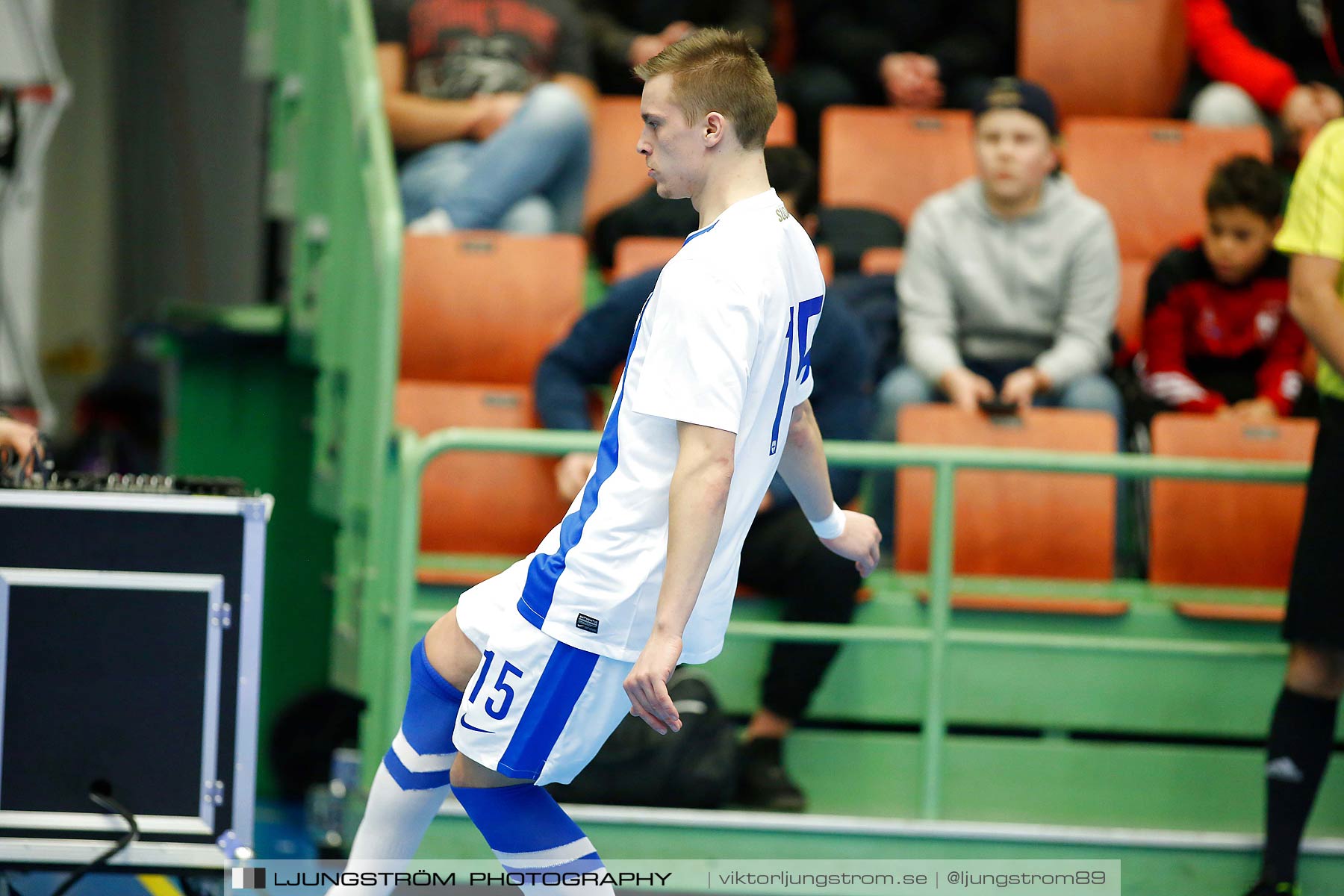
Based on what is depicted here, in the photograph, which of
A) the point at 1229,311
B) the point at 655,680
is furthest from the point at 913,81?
the point at 655,680

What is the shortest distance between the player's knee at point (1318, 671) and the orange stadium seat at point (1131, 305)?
156cm

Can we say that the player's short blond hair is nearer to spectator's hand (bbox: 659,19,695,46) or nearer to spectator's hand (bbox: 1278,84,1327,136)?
spectator's hand (bbox: 659,19,695,46)

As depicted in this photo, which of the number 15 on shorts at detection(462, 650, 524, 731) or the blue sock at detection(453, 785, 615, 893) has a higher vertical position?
the number 15 on shorts at detection(462, 650, 524, 731)

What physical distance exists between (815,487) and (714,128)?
0.63 metres

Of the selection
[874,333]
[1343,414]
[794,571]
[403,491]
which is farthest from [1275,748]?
[403,491]

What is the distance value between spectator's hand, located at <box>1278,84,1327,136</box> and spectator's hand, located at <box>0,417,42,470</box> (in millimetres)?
4053

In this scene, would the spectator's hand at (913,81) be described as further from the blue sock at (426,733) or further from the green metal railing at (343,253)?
the blue sock at (426,733)

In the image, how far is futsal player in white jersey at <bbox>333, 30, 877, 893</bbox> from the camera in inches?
81.4

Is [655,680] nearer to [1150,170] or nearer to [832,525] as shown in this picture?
[832,525]

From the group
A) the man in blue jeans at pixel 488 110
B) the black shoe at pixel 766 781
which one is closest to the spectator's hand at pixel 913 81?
the man in blue jeans at pixel 488 110

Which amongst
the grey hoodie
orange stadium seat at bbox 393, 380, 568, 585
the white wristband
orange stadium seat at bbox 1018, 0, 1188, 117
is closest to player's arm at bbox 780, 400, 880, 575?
the white wristband

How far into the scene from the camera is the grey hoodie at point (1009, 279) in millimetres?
4355

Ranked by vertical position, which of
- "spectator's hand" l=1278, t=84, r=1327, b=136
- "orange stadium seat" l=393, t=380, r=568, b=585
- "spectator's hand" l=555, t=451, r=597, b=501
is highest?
"spectator's hand" l=1278, t=84, r=1327, b=136

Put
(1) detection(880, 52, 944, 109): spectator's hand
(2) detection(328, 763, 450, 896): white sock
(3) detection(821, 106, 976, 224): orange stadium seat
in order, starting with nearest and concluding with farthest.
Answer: (2) detection(328, 763, 450, 896): white sock, (3) detection(821, 106, 976, 224): orange stadium seat, (1) detection(880, 52, 944, 109): spectator's hand
